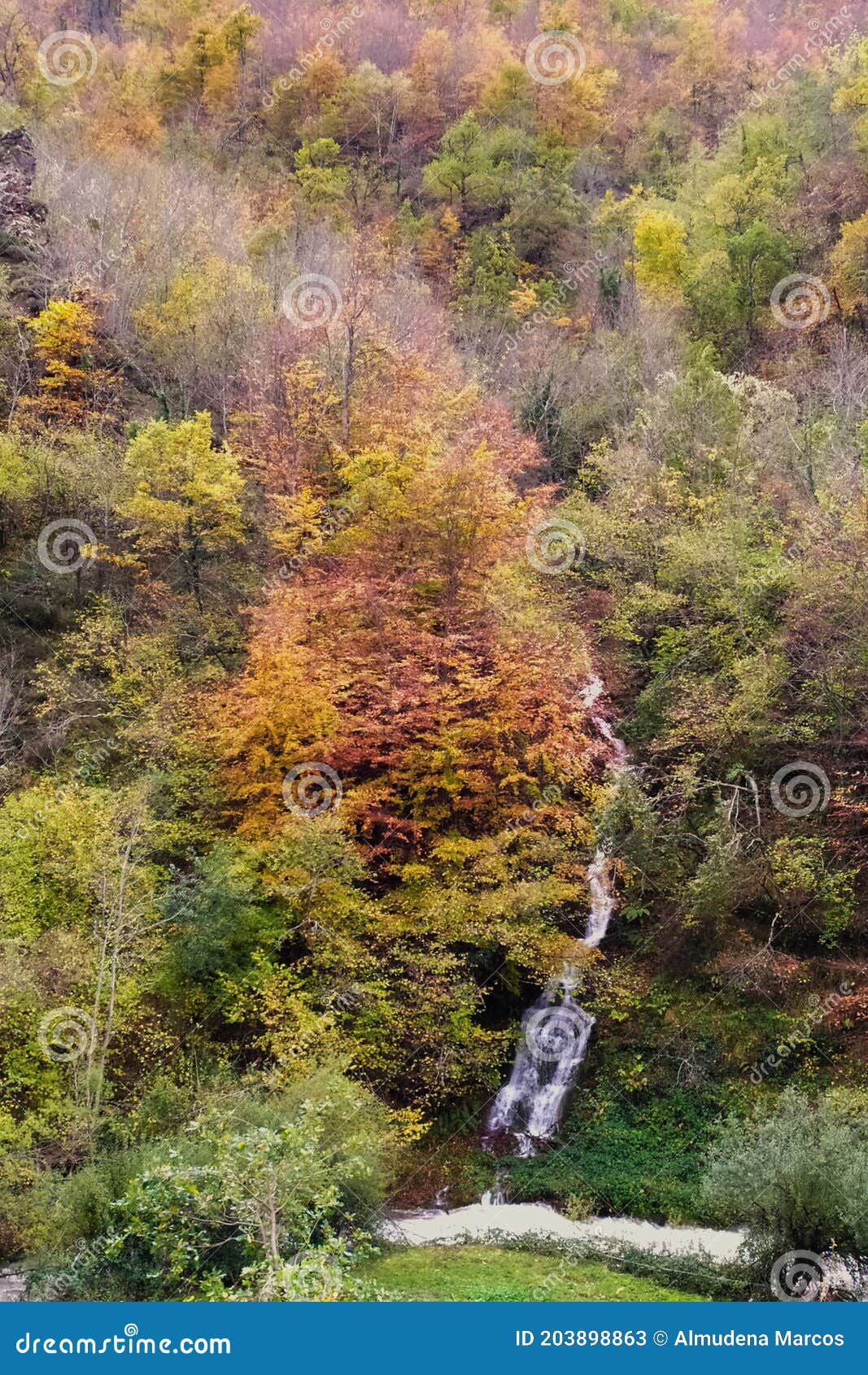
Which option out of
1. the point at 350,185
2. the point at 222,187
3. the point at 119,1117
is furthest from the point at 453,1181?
the point at 350,185

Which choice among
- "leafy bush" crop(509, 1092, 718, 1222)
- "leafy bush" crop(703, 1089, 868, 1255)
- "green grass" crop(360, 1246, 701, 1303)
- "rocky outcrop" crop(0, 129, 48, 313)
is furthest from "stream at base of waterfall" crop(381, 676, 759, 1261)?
"rocky outcrop" crop(0, 129, 48, 313)

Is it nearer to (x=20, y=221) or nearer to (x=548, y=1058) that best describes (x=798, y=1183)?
(x=548, y=1058)

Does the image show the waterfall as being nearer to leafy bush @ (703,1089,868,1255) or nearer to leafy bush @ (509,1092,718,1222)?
leafy bush @ (509,1092,718,1222)

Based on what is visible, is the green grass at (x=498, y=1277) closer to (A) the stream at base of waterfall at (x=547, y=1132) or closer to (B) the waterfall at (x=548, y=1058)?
(A) the stream at base of waterfall at (x=547, y=1132)

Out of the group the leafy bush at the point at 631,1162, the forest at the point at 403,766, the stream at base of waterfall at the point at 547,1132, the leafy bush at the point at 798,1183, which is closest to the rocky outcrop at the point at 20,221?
the forest at the point at 403,766

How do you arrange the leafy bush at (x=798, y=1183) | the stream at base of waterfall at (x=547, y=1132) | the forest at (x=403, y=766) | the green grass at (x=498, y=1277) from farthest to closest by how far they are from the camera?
1. the stream at base of waterfall at (x=547, y=1132)
2. the forest at (x=403, y=766)
3. the green grass at (x=498, y=1277)
4. the leafy bush at (x=798, y=1183)
